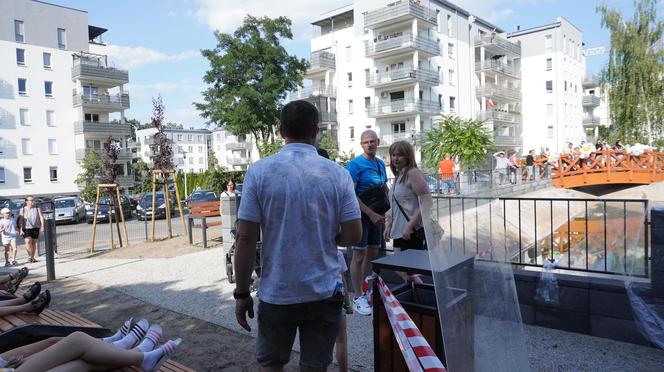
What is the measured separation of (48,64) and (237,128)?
18338 mm

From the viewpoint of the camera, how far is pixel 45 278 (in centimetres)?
928

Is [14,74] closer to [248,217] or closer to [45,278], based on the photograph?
Result: [45,278]

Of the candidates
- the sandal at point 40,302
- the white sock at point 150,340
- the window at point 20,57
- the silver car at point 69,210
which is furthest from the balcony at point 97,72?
the white sock at point 150,340

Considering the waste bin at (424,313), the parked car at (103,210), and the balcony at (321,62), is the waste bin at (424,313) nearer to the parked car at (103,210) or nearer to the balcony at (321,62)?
the parked car at (103,210)

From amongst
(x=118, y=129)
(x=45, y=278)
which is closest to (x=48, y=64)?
(x=118, y=129)

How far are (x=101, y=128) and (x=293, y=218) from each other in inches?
1823

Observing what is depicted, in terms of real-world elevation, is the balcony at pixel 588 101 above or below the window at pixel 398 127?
above

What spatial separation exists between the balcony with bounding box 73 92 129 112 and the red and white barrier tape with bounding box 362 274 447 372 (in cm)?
4638

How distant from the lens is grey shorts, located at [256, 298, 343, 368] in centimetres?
242

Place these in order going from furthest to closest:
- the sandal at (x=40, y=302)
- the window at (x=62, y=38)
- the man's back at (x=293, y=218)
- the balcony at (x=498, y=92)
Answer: the balcony at (x=498, y=92), the window at (x=62, y=38), the sandal at (x=40, y=302), the man's back at (x=293, y=218)

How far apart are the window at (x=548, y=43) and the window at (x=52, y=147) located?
180ft

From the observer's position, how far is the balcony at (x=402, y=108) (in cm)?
4194

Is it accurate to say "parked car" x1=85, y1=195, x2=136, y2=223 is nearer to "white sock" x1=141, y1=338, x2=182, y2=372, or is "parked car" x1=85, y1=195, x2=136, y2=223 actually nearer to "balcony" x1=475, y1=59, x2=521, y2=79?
"white sock" x1=141, y1=338, x2=182, y2=372

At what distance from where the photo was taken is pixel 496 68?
51844 millimetres
